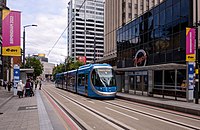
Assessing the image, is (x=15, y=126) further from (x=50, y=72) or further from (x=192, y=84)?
(x=50, y=72)

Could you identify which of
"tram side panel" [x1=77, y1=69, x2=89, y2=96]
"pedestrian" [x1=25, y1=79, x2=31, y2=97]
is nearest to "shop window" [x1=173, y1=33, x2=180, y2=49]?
"tram side panel" [x1=77, y1=69, x2=89, y2=96]

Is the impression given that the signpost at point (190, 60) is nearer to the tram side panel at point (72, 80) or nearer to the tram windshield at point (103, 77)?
the tram windshield at point (103, 77)

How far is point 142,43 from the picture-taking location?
3403 centimetres

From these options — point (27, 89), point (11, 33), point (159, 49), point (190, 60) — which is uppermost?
point (11, 33)

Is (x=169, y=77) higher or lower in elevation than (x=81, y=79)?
higher

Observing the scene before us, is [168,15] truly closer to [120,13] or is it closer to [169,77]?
[169,77]

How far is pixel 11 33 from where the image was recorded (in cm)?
1883

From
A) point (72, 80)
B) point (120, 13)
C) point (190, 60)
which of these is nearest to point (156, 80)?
point (190, 60)

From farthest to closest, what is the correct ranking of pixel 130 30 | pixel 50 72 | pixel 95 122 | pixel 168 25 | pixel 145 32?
A: pixel 50 72 → pixel 130 30 → pixel 145 32 → pixel 168 25 → pixel 95 122

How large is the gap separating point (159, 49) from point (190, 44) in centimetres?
1019

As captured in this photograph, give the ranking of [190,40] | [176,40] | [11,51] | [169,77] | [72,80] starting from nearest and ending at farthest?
1. [11,51]
2. [190,40]
3. [169,77]
4. [176,40]
5. [72,80]

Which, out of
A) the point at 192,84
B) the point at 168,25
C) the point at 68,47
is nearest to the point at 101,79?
the point at 192,84

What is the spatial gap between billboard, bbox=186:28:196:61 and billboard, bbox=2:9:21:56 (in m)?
12.2

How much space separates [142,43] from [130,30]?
465cm
